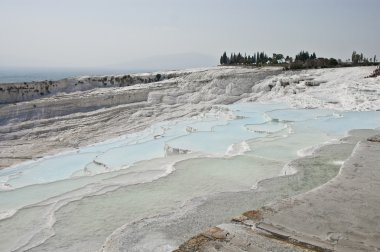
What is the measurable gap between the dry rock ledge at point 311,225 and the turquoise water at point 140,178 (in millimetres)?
1375

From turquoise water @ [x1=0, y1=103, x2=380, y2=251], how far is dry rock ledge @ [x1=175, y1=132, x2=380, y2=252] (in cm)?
137

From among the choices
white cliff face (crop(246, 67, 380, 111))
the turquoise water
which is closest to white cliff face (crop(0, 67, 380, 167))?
white cliff face (crop(246, 67, 380, 111))

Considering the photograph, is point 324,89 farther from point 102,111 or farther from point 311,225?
point 311,225

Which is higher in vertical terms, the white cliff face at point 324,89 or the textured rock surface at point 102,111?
the white cliff face at point 324,89

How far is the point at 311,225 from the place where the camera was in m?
3.97

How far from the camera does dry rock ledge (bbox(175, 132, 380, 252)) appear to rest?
11.6ft

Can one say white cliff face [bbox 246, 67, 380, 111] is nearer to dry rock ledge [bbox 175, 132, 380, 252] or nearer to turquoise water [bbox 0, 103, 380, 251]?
turquoise water [bbox 0, 103, 380, 251]

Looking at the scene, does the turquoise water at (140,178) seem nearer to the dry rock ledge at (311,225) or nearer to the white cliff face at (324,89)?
the dry rock ledge at (311,225)

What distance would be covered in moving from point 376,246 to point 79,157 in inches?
389

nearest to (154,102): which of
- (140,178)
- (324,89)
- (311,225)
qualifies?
(324,89)

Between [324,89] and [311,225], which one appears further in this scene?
[324,89]

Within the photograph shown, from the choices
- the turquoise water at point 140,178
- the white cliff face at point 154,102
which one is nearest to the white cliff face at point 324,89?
the white cliff face at point 154,102

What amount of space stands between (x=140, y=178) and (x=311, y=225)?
372 centimetres

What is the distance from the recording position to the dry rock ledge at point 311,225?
3.54 m
